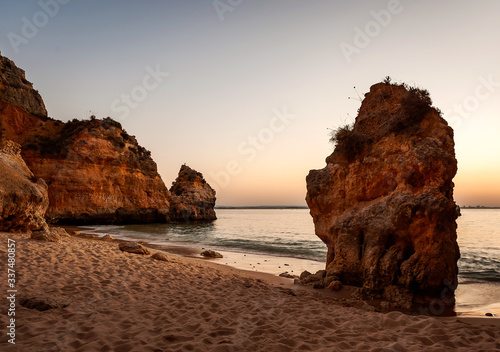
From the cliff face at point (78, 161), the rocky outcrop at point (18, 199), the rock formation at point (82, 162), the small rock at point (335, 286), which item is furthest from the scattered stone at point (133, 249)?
the rock formation at point (82, 162)

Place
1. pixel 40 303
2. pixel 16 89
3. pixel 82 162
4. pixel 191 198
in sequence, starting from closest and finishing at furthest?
pixel 40 303
pixel 16 89
pixel 82 162
pixel 191 198

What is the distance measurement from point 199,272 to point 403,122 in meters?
7.34

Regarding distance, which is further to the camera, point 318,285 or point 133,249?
point 133,249

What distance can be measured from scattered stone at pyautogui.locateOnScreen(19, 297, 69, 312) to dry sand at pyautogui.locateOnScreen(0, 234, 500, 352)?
64 mm

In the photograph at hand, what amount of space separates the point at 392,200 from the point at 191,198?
46490 millimetres

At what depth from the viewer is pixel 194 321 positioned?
4141 mm

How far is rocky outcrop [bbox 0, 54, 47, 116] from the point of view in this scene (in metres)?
29.5

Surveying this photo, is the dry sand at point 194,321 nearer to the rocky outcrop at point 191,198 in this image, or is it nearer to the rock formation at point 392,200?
the rock formation at point 392,200

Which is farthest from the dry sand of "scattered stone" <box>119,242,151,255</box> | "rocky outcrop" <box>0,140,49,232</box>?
"rocky outcrop" <box>0,140,49,232</box>

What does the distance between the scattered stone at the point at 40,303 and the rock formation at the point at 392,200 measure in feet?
20.2

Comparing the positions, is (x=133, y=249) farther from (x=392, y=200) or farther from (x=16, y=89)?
(x=16, y=89)

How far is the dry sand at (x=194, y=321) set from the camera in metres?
3.36

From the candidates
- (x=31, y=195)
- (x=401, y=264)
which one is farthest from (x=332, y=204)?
(x=31, y=195)

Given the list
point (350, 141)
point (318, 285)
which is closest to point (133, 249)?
point (318, 285)
